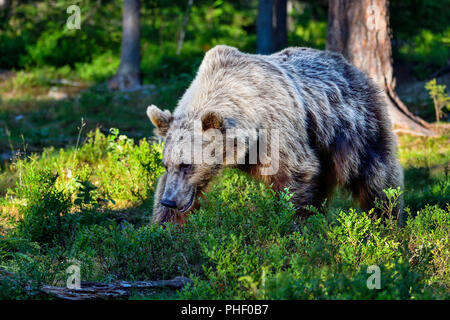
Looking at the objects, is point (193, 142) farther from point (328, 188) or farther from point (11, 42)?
point (11, 42)

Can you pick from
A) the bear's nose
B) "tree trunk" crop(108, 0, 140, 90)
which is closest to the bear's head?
the bear's nose

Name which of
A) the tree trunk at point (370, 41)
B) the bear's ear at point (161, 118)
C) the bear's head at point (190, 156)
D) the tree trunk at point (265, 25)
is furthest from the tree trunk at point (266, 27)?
the bear's head at point (190, 156)

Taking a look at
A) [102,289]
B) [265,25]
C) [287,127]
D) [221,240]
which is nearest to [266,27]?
[265,25]

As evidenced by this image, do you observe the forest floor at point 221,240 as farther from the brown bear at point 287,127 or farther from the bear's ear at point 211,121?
the bear's ear at point 211,121

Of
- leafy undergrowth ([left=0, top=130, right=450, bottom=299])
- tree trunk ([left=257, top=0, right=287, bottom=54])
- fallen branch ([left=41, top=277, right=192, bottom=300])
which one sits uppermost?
tree trunk ([left=257, top=0, right=287, bottom=54])

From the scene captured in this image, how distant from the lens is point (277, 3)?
14.4 meters

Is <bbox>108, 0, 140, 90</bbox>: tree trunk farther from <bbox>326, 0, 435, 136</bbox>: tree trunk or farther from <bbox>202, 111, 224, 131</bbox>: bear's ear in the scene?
<bbox>202, 111, 224, 131</bbox>: bear's ear

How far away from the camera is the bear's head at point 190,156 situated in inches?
190

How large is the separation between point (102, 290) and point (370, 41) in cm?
683

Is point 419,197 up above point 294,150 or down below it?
below

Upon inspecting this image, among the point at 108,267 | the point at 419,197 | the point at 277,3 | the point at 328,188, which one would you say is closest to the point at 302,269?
the point at 108,267

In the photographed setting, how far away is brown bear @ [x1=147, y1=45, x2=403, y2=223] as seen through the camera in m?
4.89
